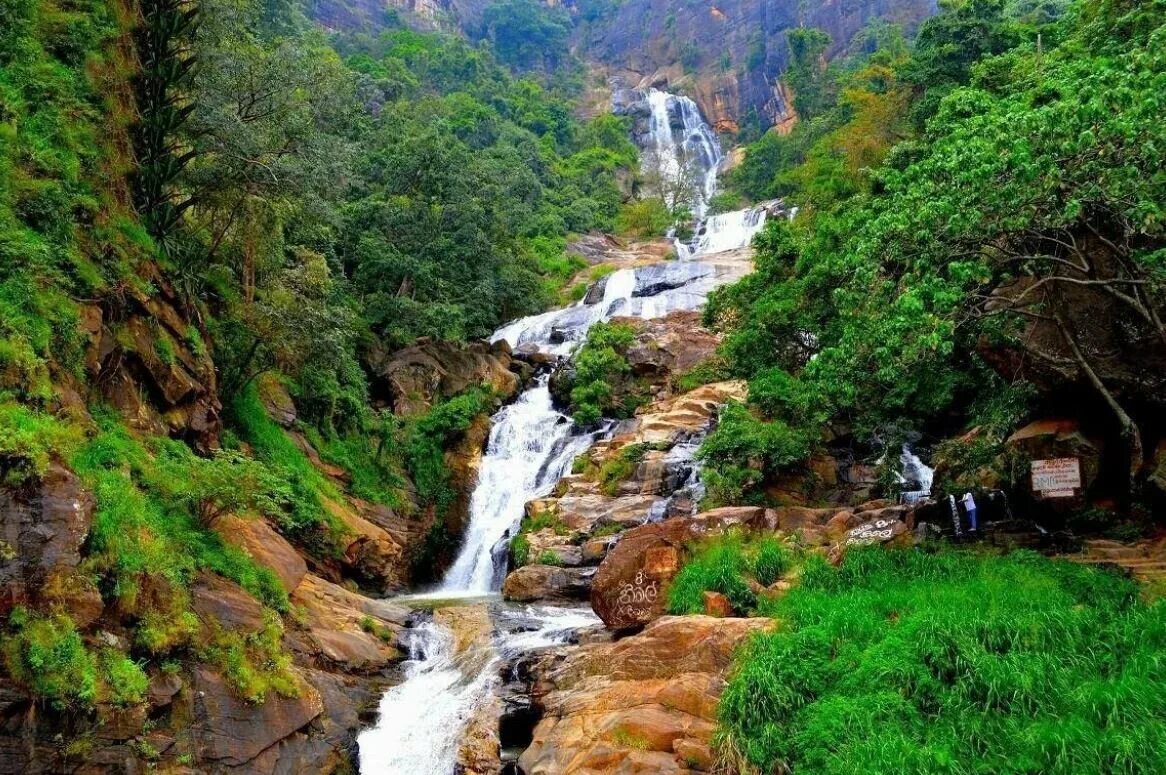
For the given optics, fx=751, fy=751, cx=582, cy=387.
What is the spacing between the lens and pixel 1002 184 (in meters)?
9.58

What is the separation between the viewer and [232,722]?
30.8ft

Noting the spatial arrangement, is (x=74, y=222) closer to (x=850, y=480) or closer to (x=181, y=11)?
(x=181, y=11)

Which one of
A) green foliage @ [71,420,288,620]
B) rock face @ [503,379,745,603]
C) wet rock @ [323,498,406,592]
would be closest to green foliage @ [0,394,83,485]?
green foliage @ [71,420,288,620]

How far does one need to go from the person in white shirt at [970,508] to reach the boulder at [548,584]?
826 centimetres

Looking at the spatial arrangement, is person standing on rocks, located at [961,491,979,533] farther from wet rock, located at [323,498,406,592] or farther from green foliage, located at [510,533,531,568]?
wet rock, located at [323,498,406,592]

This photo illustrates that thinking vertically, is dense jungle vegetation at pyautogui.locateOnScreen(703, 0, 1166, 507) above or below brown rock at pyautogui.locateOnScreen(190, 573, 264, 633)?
above

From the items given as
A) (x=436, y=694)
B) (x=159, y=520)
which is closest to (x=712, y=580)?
(x=436, y=694)

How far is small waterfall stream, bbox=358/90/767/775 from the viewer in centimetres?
1090

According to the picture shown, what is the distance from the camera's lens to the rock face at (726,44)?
2990 inches

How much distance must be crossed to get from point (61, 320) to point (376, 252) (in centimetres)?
1790

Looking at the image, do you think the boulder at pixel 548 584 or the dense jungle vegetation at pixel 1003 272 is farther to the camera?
the boulder at pixel 548 584

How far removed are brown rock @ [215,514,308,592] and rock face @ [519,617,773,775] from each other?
517 cm

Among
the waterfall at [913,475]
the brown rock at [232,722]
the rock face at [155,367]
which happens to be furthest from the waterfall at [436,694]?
the waterfall at [913,475]

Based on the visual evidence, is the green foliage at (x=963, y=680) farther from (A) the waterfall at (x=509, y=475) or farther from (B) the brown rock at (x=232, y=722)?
(A) the waterfall at (x=509, y=475)
